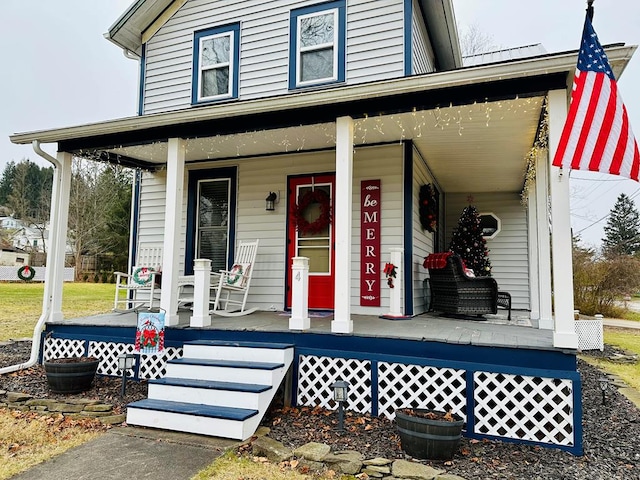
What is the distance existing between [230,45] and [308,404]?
590 cm

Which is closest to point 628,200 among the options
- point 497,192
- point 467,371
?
point 497,192

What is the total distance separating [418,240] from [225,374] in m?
3.74

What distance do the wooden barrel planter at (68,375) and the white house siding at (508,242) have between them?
25.6 ft

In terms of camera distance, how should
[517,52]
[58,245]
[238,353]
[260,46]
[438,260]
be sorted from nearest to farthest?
[238,353] → [58,245] → [438,260] → [260,46] → [517,52]

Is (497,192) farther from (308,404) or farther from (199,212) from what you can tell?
(308,404)

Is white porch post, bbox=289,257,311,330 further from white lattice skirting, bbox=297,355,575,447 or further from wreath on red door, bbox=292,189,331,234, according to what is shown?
wreath on red door, bbox=292,189,331,234

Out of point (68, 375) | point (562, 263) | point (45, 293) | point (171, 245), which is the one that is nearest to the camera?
point (562, 263)

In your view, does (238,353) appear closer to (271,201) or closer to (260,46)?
(271,201)

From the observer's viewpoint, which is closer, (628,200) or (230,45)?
(230,45)

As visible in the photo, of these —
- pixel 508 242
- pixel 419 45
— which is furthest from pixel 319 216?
pixel 508 242

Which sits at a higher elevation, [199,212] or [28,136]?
[28,136]

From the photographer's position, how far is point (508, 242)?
976 cm

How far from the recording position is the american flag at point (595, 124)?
10.9 ft

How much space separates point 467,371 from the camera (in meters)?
3.92
